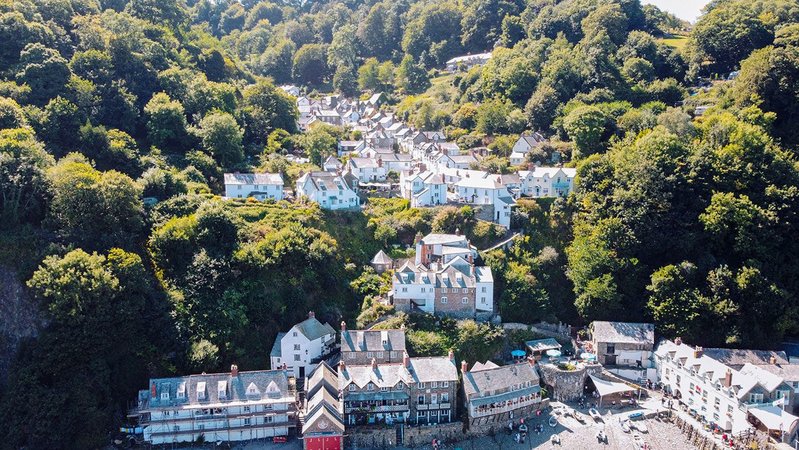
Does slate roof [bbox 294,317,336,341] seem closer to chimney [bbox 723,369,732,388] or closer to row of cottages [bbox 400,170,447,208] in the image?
row of cottages [bbox 400,170,447,208]

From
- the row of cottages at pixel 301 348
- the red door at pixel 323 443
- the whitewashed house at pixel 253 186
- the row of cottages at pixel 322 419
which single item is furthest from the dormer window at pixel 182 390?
the whitewashed house at pixel 253 186

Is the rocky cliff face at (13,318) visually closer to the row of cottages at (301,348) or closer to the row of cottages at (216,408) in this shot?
the row of cottages at (216,408)

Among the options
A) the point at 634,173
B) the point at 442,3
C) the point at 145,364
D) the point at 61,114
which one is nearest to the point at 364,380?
the point at 145,364

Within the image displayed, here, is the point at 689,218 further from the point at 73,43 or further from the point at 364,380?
the point at 73,43

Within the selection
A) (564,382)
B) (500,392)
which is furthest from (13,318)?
(564,382)

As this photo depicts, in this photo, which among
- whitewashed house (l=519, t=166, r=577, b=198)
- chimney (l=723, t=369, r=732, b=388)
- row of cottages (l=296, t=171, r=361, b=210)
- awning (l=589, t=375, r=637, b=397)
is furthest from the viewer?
whitewashed house (l=519, t=166, r=577, b=198)

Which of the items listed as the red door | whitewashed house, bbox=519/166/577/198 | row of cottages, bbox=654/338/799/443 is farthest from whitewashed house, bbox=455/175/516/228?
the red door
